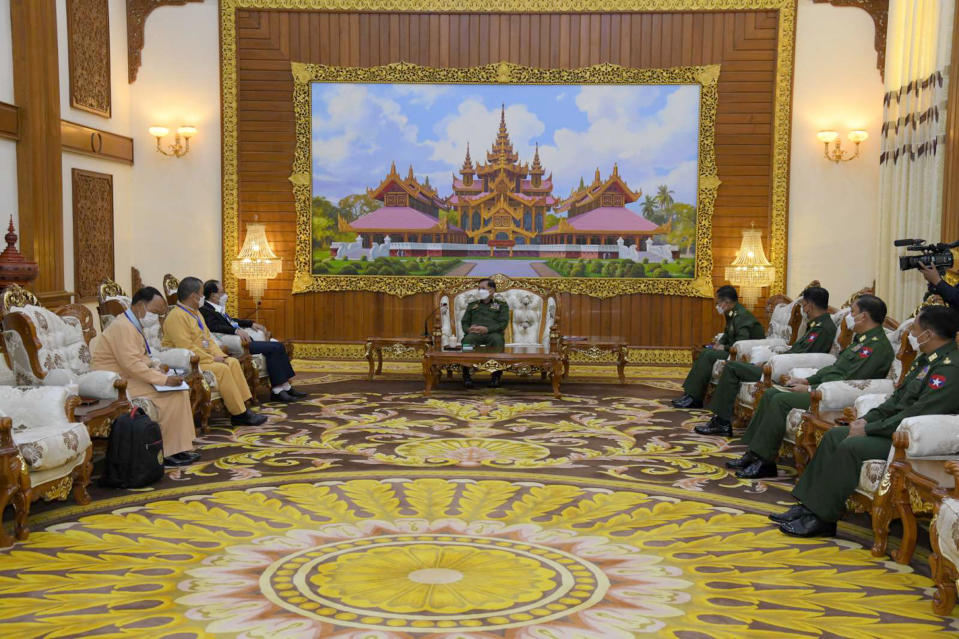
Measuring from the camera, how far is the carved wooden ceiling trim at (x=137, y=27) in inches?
422

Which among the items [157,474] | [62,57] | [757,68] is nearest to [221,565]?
[157,474]

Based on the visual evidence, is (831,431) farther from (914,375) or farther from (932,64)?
(932,64)

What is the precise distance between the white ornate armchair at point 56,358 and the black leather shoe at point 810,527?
13.0ft

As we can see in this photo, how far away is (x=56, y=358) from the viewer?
582cm

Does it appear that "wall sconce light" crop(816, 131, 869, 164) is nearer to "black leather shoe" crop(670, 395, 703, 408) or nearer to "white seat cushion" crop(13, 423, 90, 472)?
"black leather shoe" crop(670, 395, 703, 408)

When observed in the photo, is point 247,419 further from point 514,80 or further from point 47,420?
point 514,80

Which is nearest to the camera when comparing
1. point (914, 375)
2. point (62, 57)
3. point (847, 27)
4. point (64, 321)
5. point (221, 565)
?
point (221, 565)

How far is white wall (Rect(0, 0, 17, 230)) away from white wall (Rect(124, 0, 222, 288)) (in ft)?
8.29

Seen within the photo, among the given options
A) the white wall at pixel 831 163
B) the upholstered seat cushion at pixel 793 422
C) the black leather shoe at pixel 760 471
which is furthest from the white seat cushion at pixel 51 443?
the white wall at pixel 831 163

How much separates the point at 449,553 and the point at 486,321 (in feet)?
17.8

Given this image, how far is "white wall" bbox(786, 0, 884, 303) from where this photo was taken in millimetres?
10477

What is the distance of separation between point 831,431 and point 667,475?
129cm

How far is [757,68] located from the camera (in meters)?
10.6

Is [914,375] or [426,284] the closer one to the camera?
[914,375]
